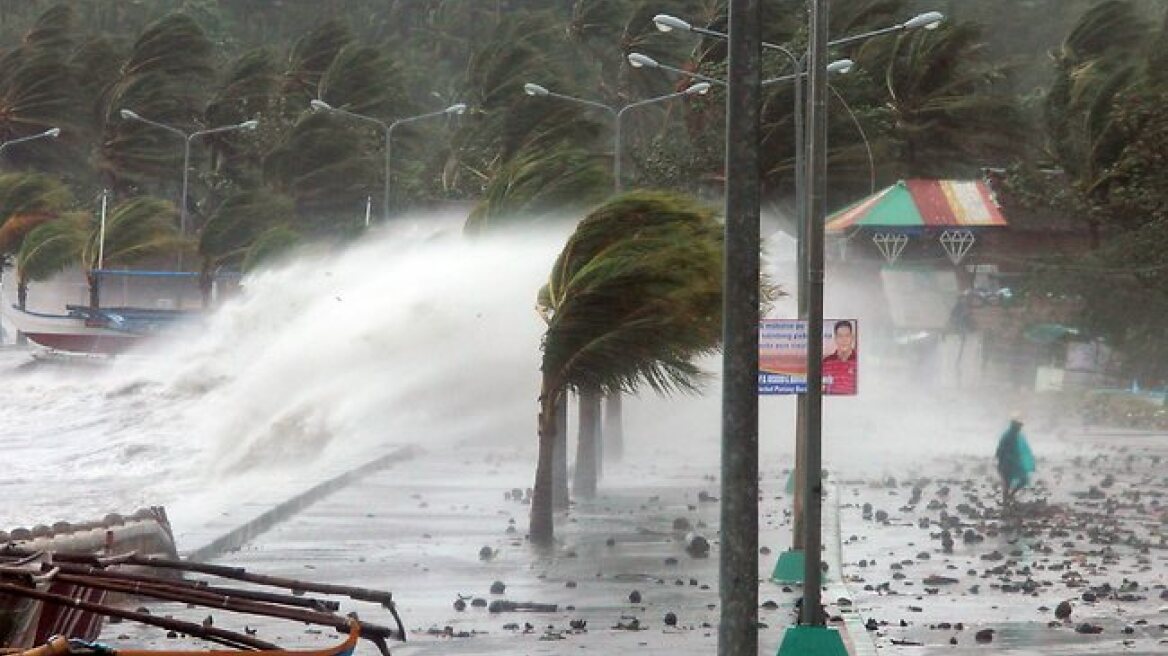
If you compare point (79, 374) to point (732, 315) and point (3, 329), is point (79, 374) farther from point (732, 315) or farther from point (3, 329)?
point (732, 315)

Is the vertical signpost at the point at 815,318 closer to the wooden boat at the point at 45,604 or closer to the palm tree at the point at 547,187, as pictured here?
the wooden boat at the point at 45,604

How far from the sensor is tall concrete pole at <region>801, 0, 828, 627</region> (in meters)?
19.9

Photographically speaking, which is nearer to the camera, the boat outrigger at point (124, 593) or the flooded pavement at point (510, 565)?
the boat outrigger at point (124, 593)

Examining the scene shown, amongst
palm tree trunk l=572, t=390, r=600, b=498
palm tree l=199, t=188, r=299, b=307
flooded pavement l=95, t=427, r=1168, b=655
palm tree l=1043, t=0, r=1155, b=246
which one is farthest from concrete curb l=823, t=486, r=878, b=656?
palm tree l=199, t=188, r=299, b=307

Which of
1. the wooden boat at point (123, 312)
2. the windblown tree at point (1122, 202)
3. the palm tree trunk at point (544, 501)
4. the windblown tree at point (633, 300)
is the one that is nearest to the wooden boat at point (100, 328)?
the wooden boat at point (123, 312)

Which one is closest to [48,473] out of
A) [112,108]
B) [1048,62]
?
[112,108]

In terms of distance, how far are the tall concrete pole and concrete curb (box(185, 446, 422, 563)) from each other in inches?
296

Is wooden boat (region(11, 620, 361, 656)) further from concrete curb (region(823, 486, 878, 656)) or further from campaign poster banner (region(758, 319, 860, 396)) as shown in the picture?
campaign poster banner (region(758, 319, 860, 396))

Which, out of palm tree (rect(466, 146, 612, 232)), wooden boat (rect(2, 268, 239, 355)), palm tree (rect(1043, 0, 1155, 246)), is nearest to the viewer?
palm tree (rect(466, 146, 612, 232))

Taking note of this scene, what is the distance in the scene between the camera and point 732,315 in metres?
13.6

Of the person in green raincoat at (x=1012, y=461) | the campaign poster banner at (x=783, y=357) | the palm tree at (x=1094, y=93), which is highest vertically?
the palm tree at (x=1094, y=93)

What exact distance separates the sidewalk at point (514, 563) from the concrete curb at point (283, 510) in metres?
0.18

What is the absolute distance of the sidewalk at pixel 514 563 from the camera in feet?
68.8

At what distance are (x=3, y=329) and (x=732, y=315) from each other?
302ft
